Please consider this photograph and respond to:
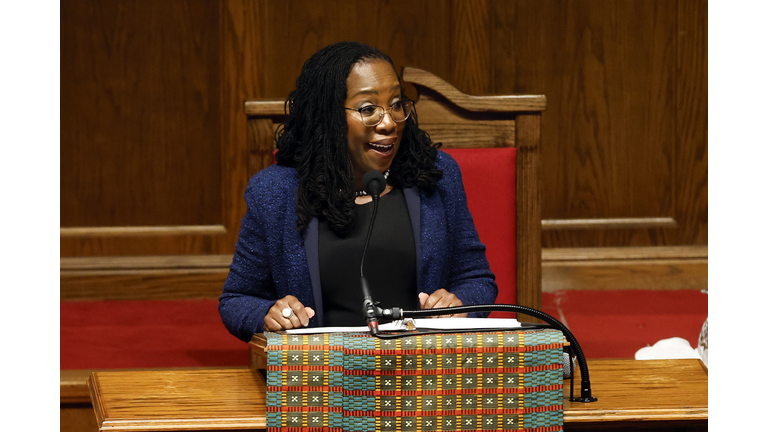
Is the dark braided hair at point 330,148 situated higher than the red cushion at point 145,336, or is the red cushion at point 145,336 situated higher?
the dark braided hair at point 330,148

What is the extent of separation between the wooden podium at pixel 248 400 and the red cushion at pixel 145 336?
3.34 ft

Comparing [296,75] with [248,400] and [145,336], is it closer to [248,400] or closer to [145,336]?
[145,336]

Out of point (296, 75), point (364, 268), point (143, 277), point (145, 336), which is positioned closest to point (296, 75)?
point (296, 75)

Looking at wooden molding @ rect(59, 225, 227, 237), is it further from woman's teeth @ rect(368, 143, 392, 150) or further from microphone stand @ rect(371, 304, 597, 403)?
microphone stand @ rect(371, 304, 597, 403)

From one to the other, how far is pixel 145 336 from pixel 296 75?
1.04m

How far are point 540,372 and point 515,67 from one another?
2.02 m

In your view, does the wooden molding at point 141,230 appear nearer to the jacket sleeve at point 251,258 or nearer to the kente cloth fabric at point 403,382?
the jacket sleeve at point 251,258

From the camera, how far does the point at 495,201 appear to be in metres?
1.88

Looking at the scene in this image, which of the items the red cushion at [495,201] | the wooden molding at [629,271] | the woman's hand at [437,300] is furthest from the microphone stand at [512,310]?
the wooden molding at [629,271]

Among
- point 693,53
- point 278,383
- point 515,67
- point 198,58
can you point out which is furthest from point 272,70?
point 278,383

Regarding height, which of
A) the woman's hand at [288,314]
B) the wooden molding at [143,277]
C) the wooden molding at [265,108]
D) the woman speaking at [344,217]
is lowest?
the wooden molding at [143,277]

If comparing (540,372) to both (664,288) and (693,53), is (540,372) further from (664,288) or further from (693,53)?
(693,53)

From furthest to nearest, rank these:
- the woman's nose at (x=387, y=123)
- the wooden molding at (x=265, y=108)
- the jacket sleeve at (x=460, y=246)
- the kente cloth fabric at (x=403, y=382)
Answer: the wooden molding at (x=265, y=108) < the jacket sleeve at (x=460, y=246) < the woman's nose at (x=387, y=123) < the kente cloth fabric at (x=403, y=382)

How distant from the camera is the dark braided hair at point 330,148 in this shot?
56.9 inches
